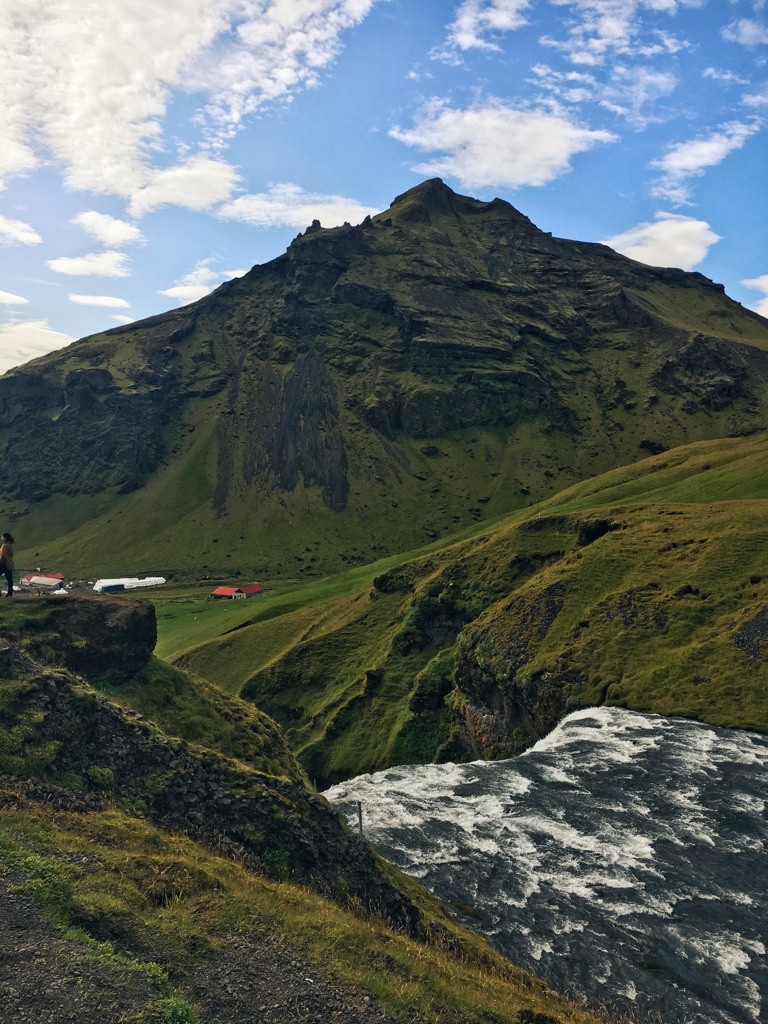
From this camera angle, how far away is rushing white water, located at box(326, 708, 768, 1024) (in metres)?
24.2

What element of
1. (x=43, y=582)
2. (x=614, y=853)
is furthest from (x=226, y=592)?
(x=614, y=853)

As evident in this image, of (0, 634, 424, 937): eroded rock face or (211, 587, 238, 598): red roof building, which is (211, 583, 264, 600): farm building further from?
(0, 634, 424, 937): eroded rock face

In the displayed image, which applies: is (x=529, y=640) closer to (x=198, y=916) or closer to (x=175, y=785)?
(x=175, y=785)

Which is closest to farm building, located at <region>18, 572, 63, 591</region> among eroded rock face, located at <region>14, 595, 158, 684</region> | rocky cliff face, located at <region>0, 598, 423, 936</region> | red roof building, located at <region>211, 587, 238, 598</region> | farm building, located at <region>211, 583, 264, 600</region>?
red roof building, located at <region>211, 587, 238, 598</region>

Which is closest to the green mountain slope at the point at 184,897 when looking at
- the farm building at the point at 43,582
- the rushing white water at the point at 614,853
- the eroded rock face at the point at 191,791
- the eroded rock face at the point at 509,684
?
the eroded rock face at the point at 191,791

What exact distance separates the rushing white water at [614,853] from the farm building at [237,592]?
138 m

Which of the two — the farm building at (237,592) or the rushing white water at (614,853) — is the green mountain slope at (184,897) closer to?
the rushing white water at (614,853)

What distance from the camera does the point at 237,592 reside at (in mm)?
181750

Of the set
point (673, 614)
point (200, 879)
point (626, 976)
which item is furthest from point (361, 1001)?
point (673, 614)

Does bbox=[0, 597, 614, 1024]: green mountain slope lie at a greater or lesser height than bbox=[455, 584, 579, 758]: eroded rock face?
greater

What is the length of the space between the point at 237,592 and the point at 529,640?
439ft

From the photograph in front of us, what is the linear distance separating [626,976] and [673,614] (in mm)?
38454

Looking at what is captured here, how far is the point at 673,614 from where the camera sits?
187ft

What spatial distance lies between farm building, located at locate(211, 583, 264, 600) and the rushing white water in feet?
453
